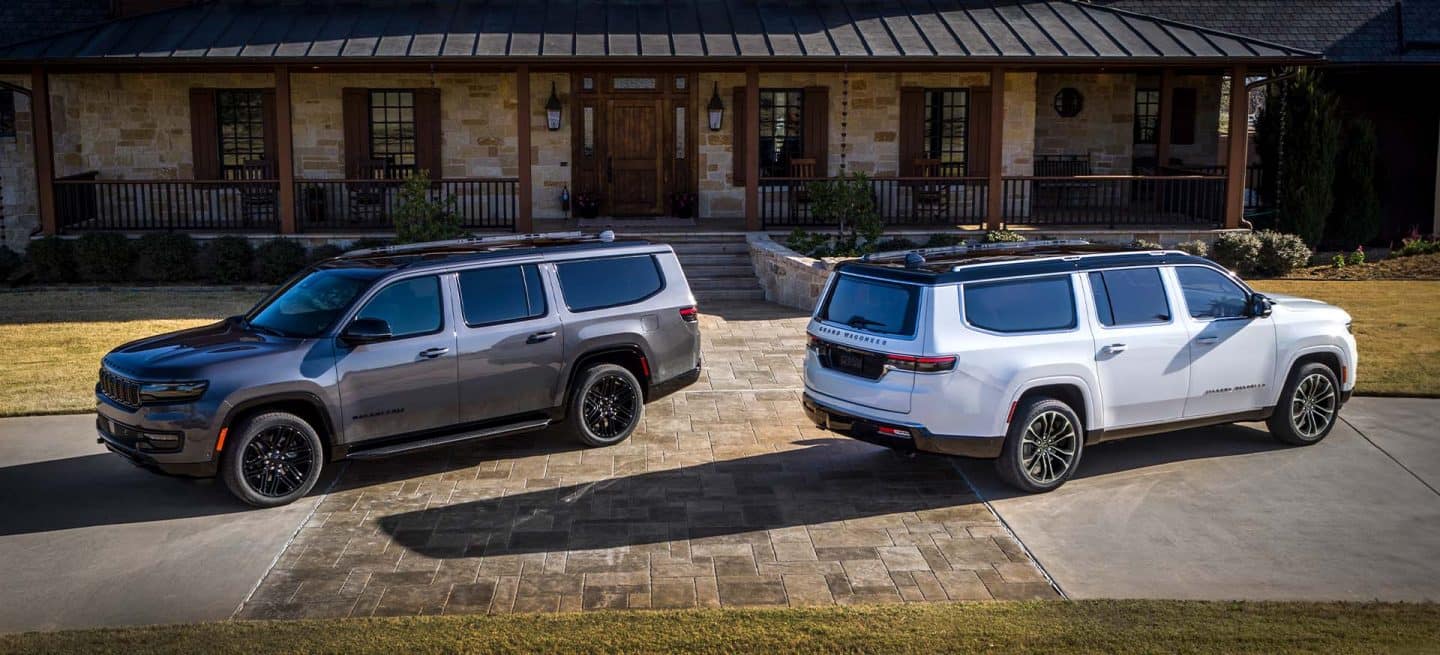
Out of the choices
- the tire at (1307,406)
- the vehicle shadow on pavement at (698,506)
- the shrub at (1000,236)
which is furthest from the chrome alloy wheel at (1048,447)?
the shrub at (1000,236)

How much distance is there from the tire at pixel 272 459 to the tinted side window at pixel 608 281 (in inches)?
94.8

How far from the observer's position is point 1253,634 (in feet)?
22.7

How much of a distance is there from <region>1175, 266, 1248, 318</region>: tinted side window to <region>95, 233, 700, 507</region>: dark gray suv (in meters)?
4.05

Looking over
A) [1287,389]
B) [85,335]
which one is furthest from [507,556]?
[85,335]

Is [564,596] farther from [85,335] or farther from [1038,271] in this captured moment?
[85,335]

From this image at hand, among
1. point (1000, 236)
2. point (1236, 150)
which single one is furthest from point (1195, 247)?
point (1000, 236)

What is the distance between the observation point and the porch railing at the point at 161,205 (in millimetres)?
20781

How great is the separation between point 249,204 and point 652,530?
1510 centimetres

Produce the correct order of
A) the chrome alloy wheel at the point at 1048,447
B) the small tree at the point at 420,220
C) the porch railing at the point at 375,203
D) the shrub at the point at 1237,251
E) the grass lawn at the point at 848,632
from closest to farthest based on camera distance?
the grass lawn at the point at 848,632 → the chrome alloy wheel at the point at 1048,447 → the small tree at the point at 420,220 → the shrub at the point at 1237,251 → the porch railing at the point at 375,203

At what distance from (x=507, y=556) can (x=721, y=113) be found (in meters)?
15.3

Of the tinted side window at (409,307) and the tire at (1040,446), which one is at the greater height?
the tinted side window at (409,307)

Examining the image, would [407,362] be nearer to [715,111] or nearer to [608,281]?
[608,281]

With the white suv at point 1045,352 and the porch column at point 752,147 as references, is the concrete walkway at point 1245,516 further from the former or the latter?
the porch column at point 752,147

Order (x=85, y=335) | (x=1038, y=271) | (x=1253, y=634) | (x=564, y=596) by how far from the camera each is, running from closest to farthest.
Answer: (x=1253, y=634) < (x=564, y=596) < (x=1038, y=271) < (x=85, y=335)
